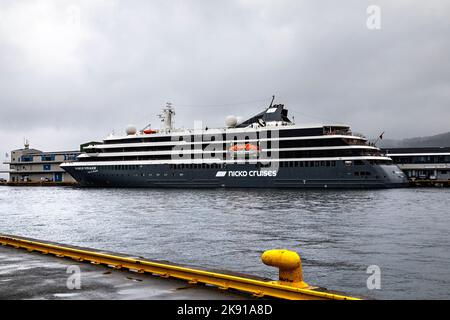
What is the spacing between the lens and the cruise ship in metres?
81.4

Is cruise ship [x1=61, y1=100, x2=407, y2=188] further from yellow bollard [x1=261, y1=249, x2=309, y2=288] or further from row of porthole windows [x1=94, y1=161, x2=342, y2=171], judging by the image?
yellow bollard [x1=261, y1=249, x2=309, y2=288]

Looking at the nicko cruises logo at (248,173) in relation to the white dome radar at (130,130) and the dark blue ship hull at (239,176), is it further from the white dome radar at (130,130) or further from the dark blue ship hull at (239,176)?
the white dome radar at (130,130)

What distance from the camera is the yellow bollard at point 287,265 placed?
9.62m

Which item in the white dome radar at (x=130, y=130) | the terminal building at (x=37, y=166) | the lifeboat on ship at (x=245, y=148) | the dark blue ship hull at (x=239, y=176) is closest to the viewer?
the dark blue ship hull at (x=239, y=176)

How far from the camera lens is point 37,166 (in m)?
154

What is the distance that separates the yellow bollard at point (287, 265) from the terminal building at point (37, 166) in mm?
144433

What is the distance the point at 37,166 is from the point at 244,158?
89809 mm

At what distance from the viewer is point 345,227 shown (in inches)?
1104

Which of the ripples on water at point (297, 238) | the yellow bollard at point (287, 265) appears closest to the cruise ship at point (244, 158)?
the ripples on water at point (297, 238)

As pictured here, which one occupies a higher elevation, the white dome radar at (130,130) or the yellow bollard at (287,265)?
the white dome radar at (130,130)

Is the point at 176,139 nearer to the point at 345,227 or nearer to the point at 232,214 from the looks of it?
the point at 232,214

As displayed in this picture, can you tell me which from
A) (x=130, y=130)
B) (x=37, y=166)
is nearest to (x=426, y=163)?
(x=130, y=130)

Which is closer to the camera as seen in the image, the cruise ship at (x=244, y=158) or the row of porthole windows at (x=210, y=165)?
the cruise ship at (x=244, y=158)
